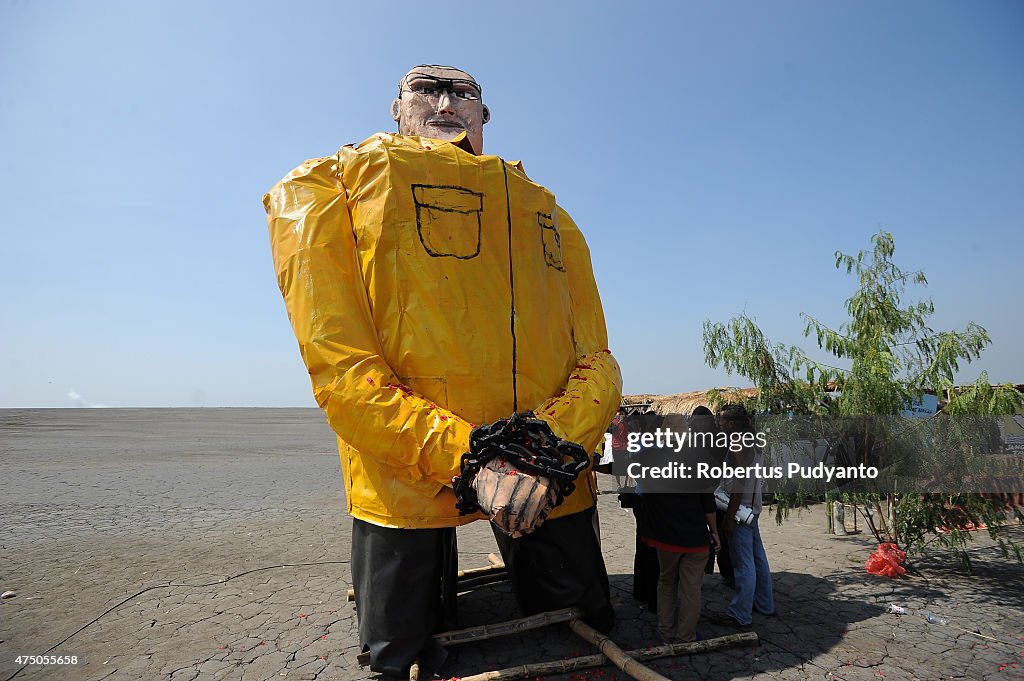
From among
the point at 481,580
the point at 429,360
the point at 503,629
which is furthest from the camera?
the point at 481,580

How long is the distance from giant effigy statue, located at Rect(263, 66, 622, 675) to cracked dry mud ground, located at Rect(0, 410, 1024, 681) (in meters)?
0.63

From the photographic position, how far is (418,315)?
2.73 m

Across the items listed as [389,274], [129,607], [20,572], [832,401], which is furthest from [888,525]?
[20,572]

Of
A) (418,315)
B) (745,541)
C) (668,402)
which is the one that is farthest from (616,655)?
(668,402)

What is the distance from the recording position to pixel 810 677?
292cm

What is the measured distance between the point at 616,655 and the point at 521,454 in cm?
128

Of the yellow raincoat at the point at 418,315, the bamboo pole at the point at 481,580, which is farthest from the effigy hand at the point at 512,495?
the bamboo pole at the point at 481,580

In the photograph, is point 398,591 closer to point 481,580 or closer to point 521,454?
point 521,454

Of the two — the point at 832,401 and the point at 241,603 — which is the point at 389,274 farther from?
the point at 832,401

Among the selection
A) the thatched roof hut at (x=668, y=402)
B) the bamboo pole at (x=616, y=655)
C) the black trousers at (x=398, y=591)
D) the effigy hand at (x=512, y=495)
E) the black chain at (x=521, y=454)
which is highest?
the thatched roof hut at (x=668, y=402)

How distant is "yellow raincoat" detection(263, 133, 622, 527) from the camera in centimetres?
251

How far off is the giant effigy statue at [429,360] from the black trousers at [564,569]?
0.01 m

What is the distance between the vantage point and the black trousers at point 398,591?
2.75 m

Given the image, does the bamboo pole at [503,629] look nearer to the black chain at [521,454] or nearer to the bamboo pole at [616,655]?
the bamboo pole at [616,655]
